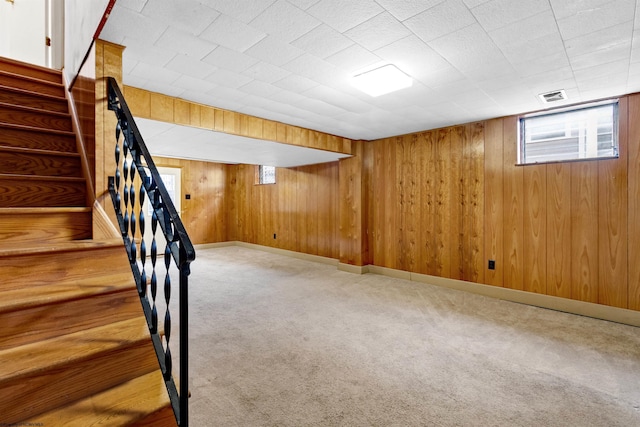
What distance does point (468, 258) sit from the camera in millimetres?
4094

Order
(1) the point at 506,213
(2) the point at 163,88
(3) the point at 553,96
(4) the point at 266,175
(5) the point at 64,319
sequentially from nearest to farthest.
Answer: (5) the point at 64,319 < (2) the point at 163,88 < (3) the point at 553,96 < (1) the point at 506,213 < (4) the point at 266,175

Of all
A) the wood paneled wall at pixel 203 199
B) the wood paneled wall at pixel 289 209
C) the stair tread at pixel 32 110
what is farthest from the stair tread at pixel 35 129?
the wood paneled wall at pixel 203 199

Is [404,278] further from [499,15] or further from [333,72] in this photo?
[499,15]

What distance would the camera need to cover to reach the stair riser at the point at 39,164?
1.95 meters

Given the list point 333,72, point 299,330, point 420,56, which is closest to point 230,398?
point 299,330

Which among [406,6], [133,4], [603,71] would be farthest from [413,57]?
[133,4]

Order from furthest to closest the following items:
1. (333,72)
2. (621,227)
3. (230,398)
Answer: (621,227), (333,72), (230,398)

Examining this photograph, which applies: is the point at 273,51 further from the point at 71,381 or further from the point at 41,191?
the point at 71,381

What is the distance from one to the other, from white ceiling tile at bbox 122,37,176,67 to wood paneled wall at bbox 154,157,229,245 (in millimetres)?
5285

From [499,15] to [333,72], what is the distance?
3.85ft

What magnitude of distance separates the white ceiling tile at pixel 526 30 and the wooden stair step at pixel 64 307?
2.65 meters

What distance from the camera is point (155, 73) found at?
8.17 feet

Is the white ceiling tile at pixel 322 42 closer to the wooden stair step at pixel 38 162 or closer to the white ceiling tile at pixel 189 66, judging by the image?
the white ceiling tile at pixel 189 66

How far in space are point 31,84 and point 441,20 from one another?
3400 millimetres
